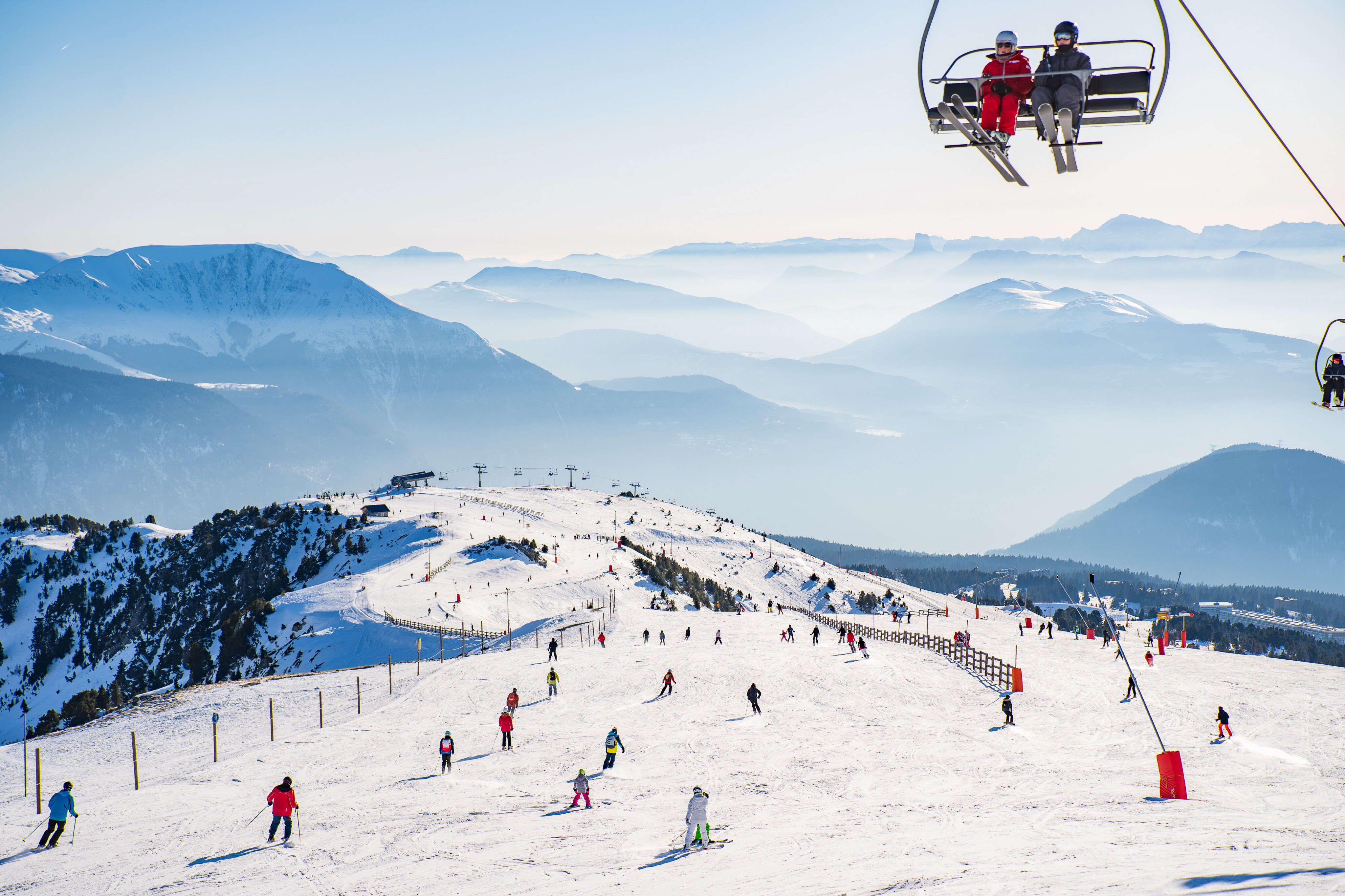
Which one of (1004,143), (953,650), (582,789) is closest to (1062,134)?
(1004,143)

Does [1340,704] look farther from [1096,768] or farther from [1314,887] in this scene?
[1314,887]

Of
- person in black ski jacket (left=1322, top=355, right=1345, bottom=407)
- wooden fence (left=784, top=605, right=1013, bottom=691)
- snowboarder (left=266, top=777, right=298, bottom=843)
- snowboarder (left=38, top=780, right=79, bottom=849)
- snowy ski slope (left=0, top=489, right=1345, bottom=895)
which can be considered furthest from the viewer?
wooden fence (left=784, top=605, right=1013, bottom=691)

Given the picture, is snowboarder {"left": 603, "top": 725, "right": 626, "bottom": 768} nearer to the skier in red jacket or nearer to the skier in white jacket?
Answer: the skier in white jacket

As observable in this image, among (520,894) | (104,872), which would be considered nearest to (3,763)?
(104,872)

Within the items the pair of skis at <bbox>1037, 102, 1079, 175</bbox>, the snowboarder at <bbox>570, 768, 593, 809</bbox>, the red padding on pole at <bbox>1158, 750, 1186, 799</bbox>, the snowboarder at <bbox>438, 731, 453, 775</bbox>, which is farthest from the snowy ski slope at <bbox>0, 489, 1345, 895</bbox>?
the pair of skis at <bbox>1037, 102, 1079, 175</bbox>

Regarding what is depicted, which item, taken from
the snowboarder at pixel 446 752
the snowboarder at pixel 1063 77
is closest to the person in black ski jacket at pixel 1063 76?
the snowboarder at pixel 1063 77
